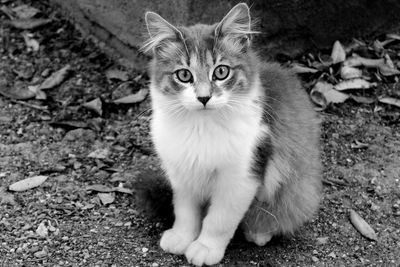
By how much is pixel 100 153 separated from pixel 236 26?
1549mm

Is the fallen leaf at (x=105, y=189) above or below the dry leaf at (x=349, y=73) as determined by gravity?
below

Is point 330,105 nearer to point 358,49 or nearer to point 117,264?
point 358,49

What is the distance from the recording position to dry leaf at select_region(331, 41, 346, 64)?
512 centimetres

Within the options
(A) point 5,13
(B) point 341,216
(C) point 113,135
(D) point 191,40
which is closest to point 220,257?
(B) point 341,216

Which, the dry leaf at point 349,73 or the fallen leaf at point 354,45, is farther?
the fallen leaf at point 354,45

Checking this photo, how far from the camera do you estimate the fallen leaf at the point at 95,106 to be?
4.90 metres

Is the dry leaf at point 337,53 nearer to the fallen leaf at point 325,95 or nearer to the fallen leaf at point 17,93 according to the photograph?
the fallen leaf at point 325,95

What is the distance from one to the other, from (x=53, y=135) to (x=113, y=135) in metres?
0.41

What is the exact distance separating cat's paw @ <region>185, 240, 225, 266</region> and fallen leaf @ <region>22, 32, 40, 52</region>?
8.59 feet

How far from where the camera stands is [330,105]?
4.90 metres

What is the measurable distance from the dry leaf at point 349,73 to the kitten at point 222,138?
1.37m

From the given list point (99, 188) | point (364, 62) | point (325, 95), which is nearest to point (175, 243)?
point (99, 188)

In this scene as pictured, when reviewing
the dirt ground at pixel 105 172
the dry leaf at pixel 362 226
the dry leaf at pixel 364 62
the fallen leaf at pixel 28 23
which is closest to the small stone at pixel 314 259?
the dirt ground at pixel 105 172

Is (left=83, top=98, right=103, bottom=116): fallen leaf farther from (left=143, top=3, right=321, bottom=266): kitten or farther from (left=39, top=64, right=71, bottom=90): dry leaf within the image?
(left=143, top=3, right=321, bottom=266): kitten
